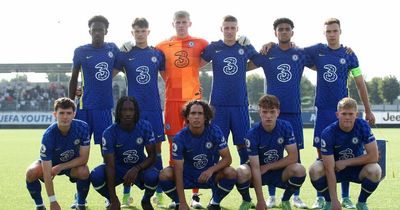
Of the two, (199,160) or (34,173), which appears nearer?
(34,173)

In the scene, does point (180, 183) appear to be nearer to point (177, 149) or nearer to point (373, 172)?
point (177, 149)

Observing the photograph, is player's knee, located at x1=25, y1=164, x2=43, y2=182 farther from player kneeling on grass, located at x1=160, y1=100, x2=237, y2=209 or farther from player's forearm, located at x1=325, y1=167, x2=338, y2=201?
player's forearm, located at x1=325, y1=167, x2=338, y2=201

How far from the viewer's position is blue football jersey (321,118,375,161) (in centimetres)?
541

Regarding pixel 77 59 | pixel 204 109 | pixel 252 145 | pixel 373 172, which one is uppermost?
pixel 77 59

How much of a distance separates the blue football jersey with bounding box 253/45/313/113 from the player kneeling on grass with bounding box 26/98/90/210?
2125 mm

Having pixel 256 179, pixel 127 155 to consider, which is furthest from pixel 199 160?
pixel 127 155

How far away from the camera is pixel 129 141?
565cm

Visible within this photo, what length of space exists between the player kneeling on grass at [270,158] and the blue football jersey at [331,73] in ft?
2.93

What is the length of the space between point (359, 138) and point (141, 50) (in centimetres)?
256

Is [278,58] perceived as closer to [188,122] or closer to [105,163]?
[188,122]

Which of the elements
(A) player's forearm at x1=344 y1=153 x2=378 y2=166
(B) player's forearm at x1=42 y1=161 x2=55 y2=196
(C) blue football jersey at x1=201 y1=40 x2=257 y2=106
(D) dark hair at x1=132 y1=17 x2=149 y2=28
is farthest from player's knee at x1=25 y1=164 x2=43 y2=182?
(A) player's forearm at x1=344 y1=153 x2=378 y2=166


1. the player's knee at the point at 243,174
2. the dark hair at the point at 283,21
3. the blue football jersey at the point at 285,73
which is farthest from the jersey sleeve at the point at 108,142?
the dark hair at the point at 283,21

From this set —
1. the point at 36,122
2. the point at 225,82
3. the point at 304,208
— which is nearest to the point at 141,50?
the point at 225,82

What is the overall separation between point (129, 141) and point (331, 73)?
91.9 inches
